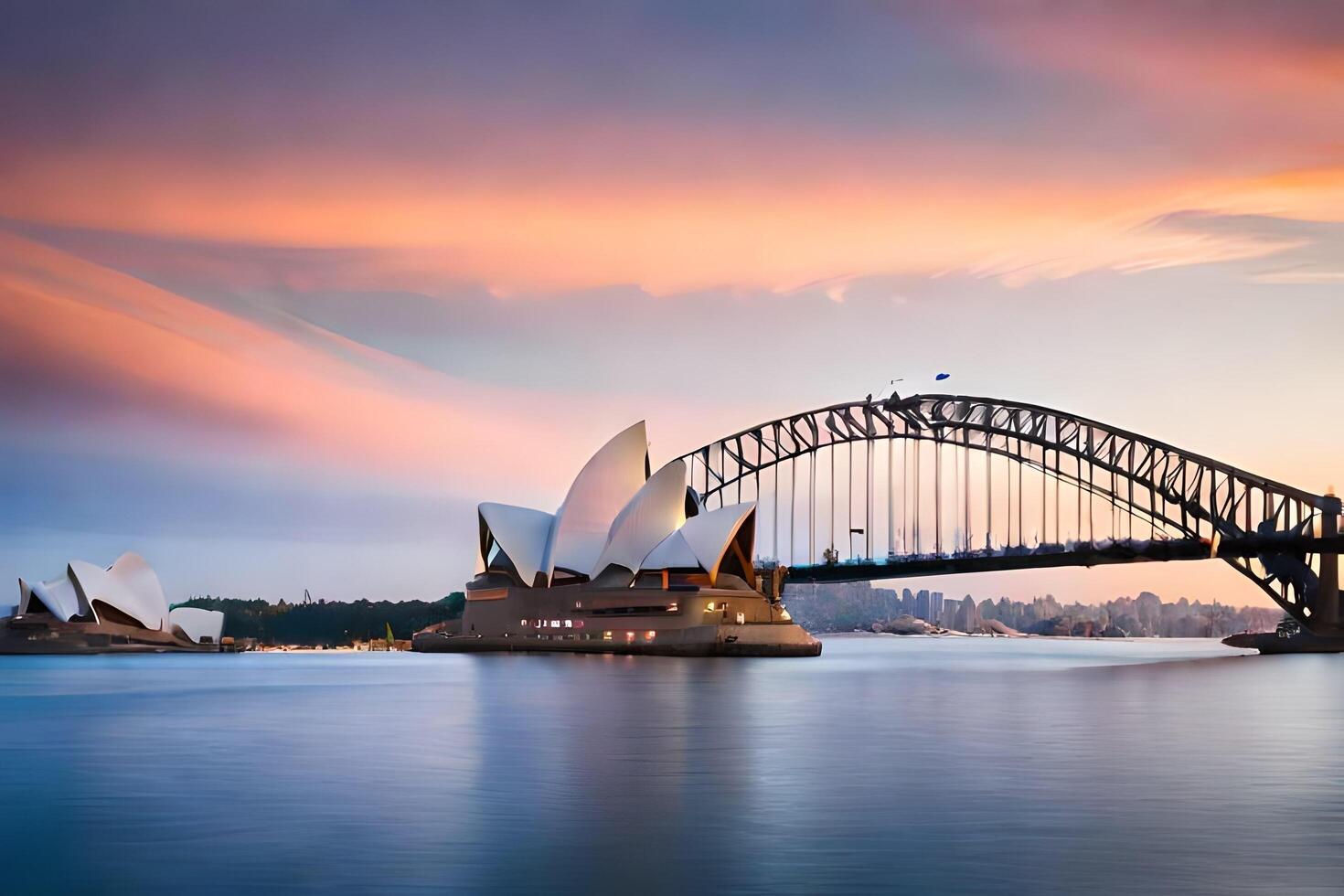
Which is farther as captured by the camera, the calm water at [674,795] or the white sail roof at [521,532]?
the white sail roof at [521,532]

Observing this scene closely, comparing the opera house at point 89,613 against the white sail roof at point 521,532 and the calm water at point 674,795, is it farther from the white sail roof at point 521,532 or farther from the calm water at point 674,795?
the calm water at point 674,795

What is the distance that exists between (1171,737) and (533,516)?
79.5m

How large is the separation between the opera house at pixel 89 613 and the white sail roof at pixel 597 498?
140 feet

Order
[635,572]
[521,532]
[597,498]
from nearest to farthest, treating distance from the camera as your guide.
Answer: [635,572] < [597,498] < [521,532]

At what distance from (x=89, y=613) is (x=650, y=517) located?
53631 mm

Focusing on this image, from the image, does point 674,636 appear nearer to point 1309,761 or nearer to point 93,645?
point 93,645

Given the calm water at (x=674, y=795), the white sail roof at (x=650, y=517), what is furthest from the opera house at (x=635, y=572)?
the calm water at (x=674, y=795)

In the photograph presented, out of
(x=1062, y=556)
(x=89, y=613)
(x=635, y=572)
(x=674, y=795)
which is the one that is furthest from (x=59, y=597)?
(x=674, y=795)

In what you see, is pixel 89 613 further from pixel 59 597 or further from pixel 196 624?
pixel 196 624

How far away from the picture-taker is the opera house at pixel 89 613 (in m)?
125

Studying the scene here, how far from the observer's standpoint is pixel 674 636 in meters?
102

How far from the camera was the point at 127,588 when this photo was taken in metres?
128

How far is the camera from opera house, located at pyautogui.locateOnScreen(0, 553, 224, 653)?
410 ft

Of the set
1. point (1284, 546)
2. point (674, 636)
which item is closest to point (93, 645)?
point (674, 636)
